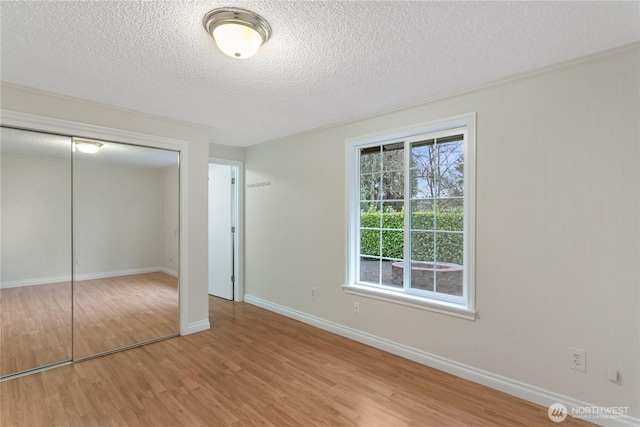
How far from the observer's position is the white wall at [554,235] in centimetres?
192

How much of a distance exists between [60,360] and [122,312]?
2.01 feet

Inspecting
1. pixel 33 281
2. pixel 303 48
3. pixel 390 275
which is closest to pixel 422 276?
pixel 390 275

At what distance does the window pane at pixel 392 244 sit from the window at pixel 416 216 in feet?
0.03

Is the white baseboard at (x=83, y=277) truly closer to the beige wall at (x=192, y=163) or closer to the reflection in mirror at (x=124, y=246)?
the reflection in mirror at (x=124, y=246)

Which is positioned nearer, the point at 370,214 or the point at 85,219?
the point at 85,219

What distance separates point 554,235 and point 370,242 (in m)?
1.69

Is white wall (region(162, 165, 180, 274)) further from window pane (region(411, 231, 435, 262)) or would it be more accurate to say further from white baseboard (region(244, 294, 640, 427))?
window pane (region(411, 231, 435, 262))

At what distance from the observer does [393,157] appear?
10.6 ft

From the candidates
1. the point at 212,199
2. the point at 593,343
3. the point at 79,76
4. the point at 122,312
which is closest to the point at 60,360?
the point at 122,312

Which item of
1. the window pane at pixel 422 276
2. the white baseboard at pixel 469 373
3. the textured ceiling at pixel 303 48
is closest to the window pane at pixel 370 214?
the window pane at pixel 422 276

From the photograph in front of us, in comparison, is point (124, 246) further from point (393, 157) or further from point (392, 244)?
point (393, 157)

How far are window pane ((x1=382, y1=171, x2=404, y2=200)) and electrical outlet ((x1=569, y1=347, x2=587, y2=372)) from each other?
179 centimetres

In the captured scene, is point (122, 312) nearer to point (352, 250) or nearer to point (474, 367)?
point (352, 250)

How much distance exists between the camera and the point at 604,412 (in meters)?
1.96
